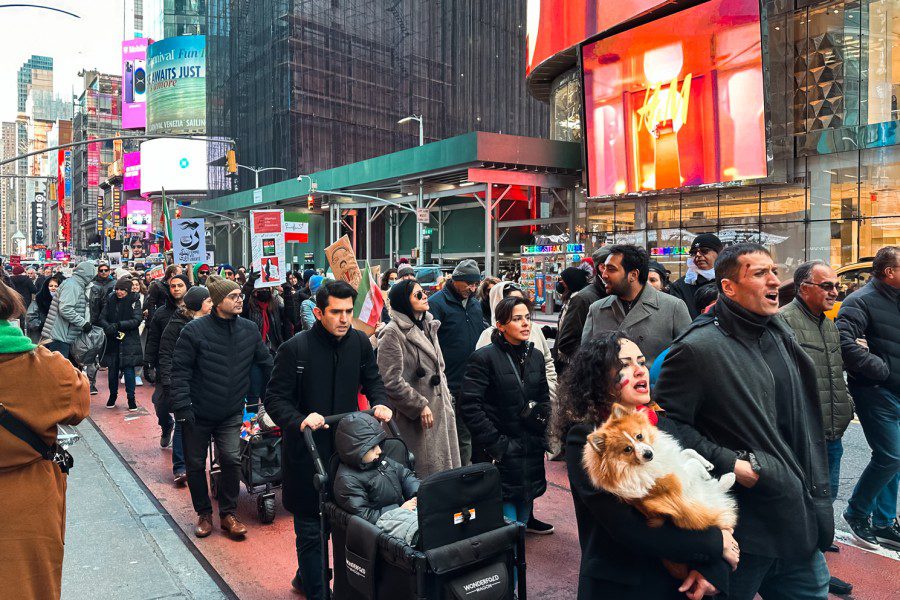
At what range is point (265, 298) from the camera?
10695 mm

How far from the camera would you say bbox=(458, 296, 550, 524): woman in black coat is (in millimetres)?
4891

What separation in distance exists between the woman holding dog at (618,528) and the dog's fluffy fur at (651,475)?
0.04 m

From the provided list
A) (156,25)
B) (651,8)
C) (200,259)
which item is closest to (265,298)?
(200,259)

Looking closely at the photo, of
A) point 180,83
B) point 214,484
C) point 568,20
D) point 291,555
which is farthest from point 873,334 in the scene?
point 180,83

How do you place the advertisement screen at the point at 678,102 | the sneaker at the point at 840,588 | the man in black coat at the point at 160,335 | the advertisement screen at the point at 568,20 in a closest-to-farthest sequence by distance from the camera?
the sneaker at the point at 840,588 → the man in black coat at the point at 160,335 → the advertisement screen at the point at 678,102 → the advertisement screen at the point at 568,20

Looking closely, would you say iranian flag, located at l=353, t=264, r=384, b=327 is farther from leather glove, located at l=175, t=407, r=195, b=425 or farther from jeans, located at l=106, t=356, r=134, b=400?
jeans, located at l=106, t=356, r=134, b=400

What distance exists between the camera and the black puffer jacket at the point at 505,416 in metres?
4.88

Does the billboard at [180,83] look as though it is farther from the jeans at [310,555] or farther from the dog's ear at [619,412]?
the dog's ear at [619,412]

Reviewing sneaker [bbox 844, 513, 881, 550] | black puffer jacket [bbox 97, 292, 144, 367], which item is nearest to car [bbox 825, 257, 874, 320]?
sneaker [bbox 844, 513, 881, 550]

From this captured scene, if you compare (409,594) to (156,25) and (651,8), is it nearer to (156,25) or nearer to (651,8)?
(651,8)

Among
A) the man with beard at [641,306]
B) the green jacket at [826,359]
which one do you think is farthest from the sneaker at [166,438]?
the green jacket at [826,359]

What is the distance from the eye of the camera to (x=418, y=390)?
18.6 feet

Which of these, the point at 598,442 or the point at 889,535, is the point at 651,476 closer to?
the point at 598,442

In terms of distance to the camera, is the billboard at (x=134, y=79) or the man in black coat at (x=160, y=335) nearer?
the man in black coat at (x=160, y=335)
